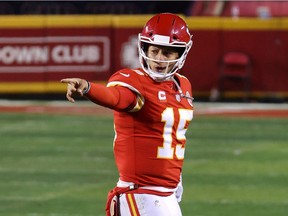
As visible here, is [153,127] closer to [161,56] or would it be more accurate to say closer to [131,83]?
[131,83]

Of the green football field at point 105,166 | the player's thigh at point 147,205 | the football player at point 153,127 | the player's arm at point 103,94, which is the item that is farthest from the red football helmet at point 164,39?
the green football field at point 105,166

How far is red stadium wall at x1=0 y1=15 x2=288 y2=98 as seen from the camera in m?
19.3

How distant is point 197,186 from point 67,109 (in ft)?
24.9

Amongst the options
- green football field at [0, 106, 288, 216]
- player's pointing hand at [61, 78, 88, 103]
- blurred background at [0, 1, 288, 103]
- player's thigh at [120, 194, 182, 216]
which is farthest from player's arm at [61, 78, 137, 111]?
blurred background at [0, 1, 288, 103]

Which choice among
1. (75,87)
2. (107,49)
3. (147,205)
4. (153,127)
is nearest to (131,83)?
(153,127)

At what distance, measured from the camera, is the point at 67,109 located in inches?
711

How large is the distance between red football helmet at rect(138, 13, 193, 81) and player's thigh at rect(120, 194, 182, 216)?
0.65 meters

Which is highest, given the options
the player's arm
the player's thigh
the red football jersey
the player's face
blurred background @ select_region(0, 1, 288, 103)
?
the player's face

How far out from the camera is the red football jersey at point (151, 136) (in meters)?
5.50

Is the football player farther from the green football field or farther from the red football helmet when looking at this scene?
the green football field

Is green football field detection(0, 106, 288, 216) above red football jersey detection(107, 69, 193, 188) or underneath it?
underneath

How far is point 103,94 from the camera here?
5.12 metres

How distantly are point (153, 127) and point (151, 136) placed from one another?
2.1 inches

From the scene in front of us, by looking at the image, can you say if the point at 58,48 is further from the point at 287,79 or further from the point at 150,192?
the point at 150,192
